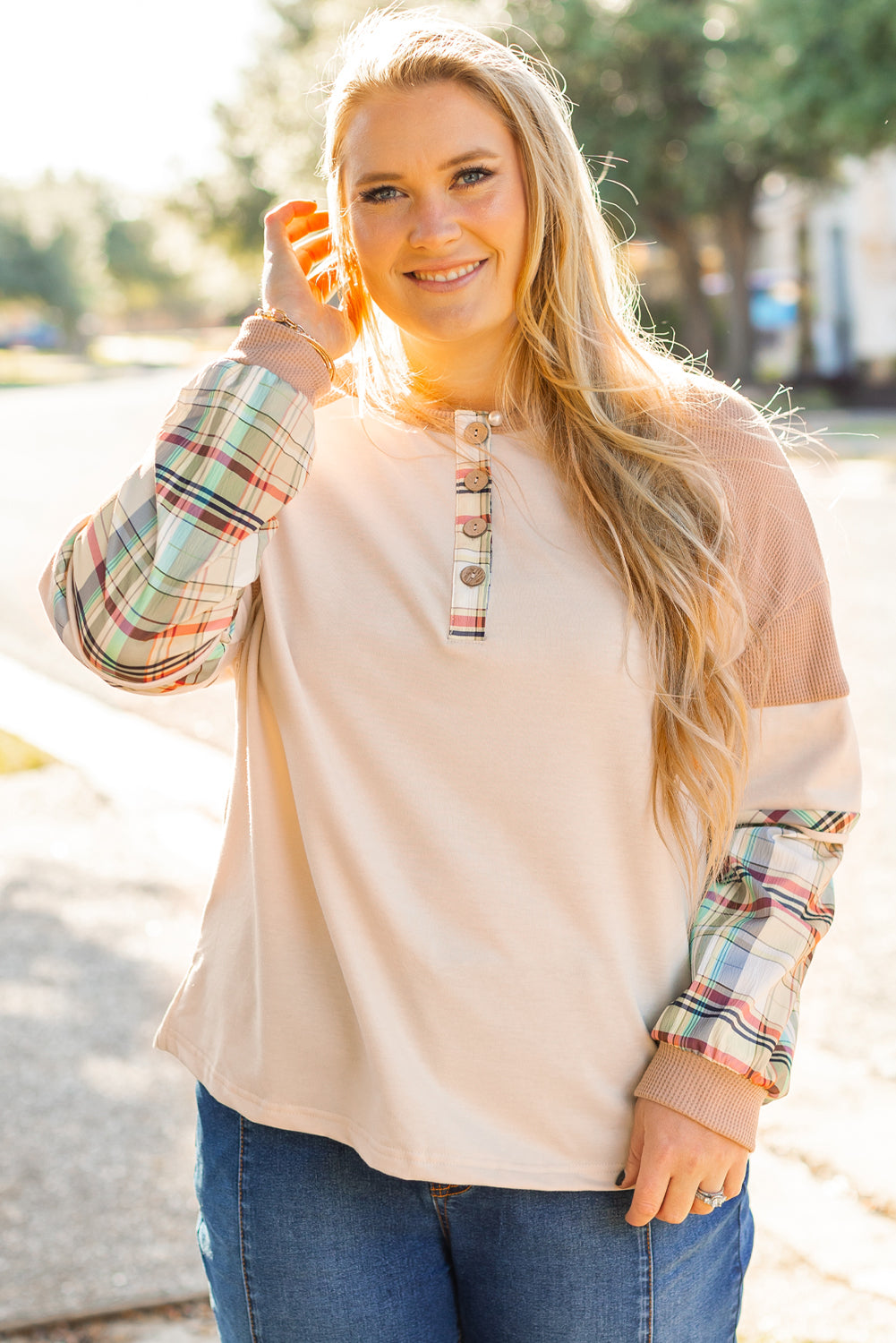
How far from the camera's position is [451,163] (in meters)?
1.59

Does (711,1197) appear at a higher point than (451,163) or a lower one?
lower

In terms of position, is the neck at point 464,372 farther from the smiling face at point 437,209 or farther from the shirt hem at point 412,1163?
the shirt hem at point 412,1163

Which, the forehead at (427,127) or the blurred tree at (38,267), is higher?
the forehead at (427,127)

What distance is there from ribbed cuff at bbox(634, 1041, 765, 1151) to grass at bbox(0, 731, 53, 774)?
15.9 feet

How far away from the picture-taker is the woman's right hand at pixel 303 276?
5.38ft

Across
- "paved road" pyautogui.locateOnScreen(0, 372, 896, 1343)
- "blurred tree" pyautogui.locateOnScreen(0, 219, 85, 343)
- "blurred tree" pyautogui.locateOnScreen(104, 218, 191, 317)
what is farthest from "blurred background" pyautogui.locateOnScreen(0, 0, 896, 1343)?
"blurred tree" pyautogui.locateOnScreen(104, 218, 191, 317)

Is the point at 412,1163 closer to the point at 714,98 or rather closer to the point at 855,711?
the point at 855,711

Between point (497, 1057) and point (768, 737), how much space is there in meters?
0.50

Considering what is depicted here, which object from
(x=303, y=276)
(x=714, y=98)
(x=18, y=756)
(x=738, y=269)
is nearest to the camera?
(x=303, y=276)

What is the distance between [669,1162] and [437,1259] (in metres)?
0.31

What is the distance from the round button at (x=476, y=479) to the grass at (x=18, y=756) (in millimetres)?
4708

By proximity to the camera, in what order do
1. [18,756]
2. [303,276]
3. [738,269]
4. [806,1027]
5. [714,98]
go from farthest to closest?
[738,269]
[714,98]
[18,756]
[806,1027]
[303,276]

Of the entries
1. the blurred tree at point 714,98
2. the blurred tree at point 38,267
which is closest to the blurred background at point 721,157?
the blurred tree at point 714,98

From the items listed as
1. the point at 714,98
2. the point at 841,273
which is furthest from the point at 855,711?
the point at 841,273
